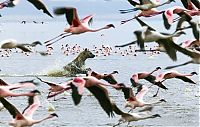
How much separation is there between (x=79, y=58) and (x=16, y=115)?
73.0ft

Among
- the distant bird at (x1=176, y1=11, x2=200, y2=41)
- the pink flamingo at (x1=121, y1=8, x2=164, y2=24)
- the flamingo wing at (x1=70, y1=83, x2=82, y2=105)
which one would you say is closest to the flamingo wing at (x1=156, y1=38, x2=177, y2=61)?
the distant bird at (x1=176, y1=11, x2=200, y2=41)

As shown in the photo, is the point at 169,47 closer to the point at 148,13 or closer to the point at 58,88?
the point at 58,88

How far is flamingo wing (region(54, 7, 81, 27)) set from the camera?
621 centimetres

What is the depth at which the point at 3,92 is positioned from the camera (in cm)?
548

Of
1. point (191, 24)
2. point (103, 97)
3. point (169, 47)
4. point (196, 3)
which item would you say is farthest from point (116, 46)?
point (196, 3)

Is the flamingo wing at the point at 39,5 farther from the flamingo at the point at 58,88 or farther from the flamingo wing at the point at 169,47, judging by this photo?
the flamingo wing at the point at 169,47

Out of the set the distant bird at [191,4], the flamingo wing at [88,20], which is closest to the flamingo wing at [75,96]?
the flamingo wing at [88,20]

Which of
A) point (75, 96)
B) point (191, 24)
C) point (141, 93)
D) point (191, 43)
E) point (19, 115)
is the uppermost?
point (191, 24)

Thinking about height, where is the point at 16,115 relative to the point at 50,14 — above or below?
below

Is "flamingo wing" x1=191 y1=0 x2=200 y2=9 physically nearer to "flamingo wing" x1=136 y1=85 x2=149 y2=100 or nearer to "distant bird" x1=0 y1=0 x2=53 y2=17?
"distant bird" x1=0 y1=0 x2=53 y2=17

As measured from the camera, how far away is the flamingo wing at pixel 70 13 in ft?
20.4

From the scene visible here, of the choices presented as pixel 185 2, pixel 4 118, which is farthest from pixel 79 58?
pixel 185 2

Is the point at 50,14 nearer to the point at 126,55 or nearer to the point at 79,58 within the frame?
the point at 79,58

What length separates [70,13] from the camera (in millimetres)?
6406
